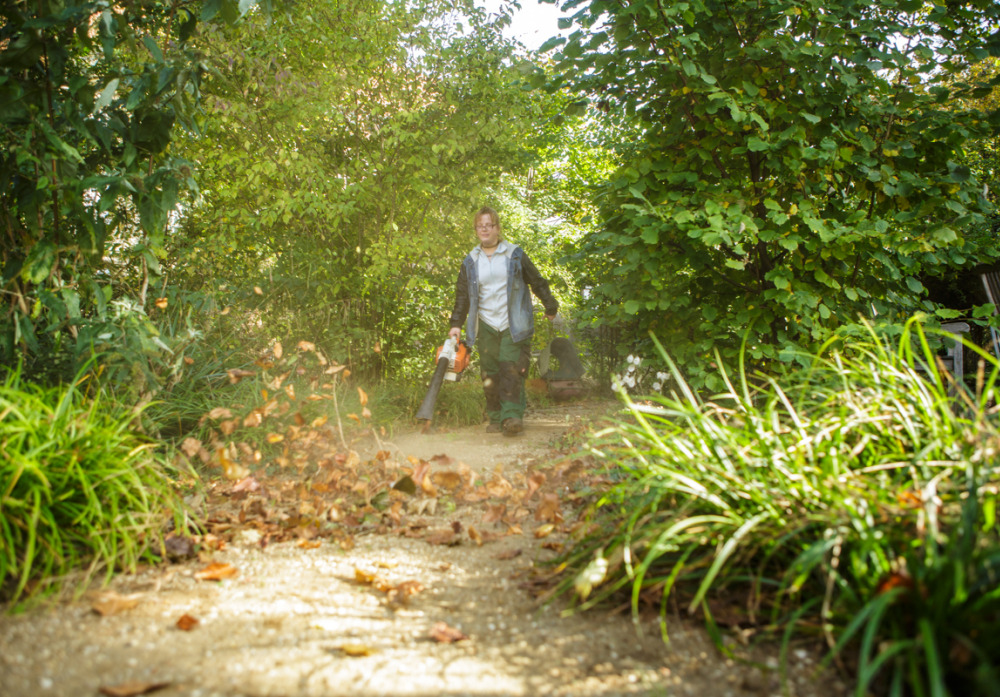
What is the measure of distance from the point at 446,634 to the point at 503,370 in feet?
12.2

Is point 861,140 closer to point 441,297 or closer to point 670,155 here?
point 670,155

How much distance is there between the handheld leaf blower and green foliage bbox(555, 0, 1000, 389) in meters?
1.75

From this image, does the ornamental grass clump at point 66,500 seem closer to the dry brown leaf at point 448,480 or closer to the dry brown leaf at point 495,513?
the dry brown leaf at point 495,513

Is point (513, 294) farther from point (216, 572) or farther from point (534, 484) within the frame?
point (216, 572)

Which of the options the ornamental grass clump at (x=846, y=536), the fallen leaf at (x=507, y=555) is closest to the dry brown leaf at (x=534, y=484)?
the fallen leaf at (x=507, y=555)

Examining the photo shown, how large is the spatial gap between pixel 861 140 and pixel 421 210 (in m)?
3.77

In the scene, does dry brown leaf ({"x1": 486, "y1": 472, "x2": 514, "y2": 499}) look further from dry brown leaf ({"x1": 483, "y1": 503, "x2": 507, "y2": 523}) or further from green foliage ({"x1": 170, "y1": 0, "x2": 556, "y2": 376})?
green foliage ({"x1": 170, "y1": 0, "x2": 556, "y2": 376})

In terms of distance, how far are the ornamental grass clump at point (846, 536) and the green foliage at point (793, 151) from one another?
1311 mm

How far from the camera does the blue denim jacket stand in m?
5.45

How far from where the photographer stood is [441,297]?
6.64 meters

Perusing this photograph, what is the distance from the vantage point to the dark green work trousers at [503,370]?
18.0 ft

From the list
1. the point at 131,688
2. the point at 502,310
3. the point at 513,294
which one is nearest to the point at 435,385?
the point at 502,310

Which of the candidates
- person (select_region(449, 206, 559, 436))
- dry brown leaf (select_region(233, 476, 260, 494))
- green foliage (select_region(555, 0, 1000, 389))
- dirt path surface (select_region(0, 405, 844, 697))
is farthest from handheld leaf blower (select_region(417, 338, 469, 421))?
→ dirt path surface (select_region(0, 405, 844, 697))

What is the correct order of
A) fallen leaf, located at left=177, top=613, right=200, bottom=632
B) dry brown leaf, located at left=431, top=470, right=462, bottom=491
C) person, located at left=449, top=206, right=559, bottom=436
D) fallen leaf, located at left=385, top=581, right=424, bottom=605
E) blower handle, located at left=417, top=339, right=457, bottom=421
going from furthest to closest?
person, located at left=449, top=206, right=559, bottom=436, blower handle, located at left=417, top=339, right=457, bottom=421, dry brown leaf, located at left=431, top=470, right=462, bottom=491, fallen leaf, located at left=385, top=581, right=424, bottom=605, fallen leaf, located at left=177, top=613, right=200, bottom=632
